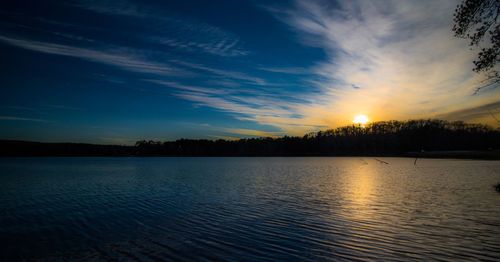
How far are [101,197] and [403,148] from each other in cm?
21082

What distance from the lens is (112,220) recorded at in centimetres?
1673

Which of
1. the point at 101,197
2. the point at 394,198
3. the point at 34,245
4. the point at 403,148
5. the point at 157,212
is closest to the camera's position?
the point at 34,245

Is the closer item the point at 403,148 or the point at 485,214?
the point at 485,214

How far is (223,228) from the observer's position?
14.3 m

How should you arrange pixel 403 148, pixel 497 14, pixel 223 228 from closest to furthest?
1. pixel 223 228
2. pixel 497 14
3. pixel 403 148

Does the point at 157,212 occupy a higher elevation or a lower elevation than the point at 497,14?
lower

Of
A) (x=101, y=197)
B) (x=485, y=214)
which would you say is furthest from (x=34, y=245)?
(x=485, y=214)

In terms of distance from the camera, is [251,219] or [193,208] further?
[193,208]

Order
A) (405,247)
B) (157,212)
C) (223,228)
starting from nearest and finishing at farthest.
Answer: (405,247) → (223,228) → (157,212)

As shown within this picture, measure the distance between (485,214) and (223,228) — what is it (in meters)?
14.5

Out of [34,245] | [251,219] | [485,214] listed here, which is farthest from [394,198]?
[34,245]

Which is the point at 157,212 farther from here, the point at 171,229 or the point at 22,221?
the point at 22,221

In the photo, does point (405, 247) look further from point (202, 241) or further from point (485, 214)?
point (485, 214)

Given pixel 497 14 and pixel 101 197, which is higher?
pixel 497 14
